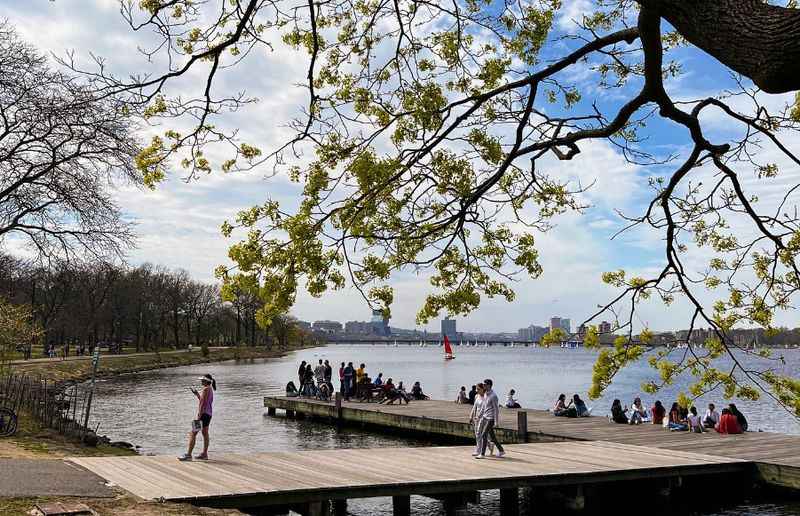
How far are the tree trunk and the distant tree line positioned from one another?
5345 centimetres

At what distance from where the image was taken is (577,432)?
2619 cm

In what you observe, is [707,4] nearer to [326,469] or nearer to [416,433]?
[326,469]

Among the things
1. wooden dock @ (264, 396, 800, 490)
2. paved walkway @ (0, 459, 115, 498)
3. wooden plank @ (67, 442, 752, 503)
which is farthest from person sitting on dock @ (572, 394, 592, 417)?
paved walkway @ (0, 459, 115, 498)

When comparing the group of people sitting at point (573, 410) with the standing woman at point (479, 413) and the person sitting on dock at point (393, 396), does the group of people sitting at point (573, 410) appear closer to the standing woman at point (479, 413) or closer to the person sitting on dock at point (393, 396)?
the person sitting on dock at point (393, 396)

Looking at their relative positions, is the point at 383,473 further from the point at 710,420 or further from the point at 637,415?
the point at 710,420

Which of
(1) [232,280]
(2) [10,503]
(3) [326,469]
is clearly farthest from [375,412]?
(1) [232,280]

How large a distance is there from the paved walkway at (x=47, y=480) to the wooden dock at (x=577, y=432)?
16.0m

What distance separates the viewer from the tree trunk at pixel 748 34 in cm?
439

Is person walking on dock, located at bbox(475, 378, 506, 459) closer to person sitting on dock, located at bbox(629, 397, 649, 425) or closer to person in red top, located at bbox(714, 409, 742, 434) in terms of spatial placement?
person in red top, located at bbox(714, 409, 742, 434)

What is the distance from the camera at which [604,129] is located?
8.56 m

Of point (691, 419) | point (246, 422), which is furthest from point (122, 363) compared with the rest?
point (691, 419)

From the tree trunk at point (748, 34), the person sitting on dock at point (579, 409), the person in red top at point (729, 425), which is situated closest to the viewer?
the tree trunk at point (748, 34)

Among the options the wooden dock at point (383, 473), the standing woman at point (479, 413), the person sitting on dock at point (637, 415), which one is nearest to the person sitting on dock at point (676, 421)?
the person sitting on dock at point (637, 415)

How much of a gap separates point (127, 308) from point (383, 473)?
94397 millimetres
